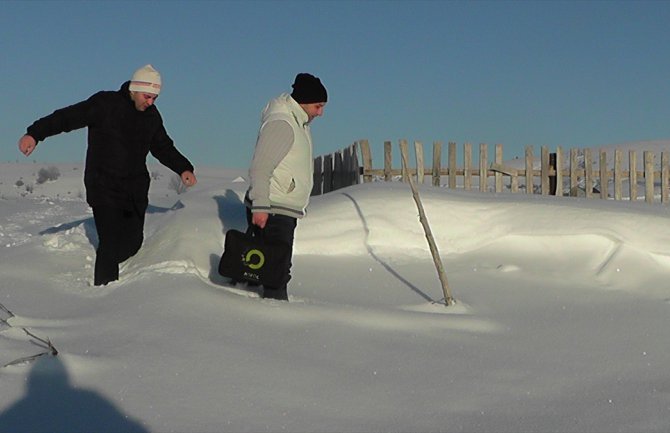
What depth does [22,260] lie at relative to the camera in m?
5.92

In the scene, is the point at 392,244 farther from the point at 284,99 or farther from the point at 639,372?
the point at 639,372

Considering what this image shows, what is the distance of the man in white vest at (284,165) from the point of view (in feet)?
15.5

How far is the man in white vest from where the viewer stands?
186 inches

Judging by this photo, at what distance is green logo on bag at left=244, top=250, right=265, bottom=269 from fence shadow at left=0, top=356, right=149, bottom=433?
1.76m

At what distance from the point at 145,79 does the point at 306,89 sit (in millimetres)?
1138

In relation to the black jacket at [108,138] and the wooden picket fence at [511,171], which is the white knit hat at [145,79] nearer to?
the black jacket at [108,138]

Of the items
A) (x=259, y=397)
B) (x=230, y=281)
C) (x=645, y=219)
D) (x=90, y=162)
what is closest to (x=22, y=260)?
(x=90, y=162)

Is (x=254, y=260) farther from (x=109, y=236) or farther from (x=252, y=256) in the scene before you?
(x=109, y=236)

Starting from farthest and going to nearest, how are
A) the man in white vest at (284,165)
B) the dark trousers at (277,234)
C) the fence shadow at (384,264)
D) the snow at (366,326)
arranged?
the fence shadow at (384,264), the dark trousers at (277,234), the man in white vest at (284,165), the snow at (366,326)

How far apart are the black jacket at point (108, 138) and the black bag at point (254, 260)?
3.30ft

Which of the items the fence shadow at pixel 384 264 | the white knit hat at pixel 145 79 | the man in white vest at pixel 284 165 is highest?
the white knit hat at pixel 145 79

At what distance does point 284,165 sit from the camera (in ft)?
15.9

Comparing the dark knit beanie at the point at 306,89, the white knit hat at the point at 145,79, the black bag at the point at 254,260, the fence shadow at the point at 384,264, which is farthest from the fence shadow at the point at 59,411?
the fence shadow at the point at 384,264

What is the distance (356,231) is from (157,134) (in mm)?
1902
